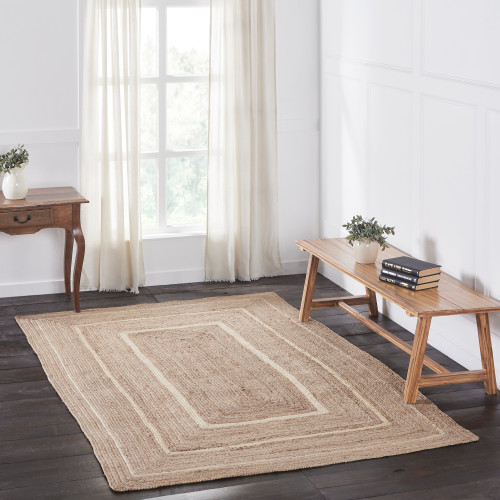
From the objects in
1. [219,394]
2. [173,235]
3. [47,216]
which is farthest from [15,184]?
[219,394]

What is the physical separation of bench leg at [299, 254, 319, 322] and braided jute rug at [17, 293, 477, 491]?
0.21ft

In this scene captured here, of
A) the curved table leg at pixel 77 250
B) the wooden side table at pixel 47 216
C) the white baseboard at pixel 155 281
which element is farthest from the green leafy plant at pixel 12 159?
the white baseboard at pixel 155 281

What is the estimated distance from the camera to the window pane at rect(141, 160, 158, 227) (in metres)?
6.24

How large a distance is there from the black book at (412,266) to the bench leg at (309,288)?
0.85 m

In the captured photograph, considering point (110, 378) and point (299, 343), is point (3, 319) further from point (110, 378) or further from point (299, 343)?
point (299, 343)

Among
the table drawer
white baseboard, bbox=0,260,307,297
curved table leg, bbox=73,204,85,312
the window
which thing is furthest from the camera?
the window

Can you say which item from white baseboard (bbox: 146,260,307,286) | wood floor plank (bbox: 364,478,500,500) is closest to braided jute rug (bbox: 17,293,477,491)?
wood floor plank (bbox: 364,478,500,500)

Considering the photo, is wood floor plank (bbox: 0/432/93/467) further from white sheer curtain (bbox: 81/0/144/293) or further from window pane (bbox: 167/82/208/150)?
window pane (bbox: 167/82/208/150)

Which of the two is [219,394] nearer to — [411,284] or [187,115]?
[411,284]

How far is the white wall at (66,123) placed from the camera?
5.75 metres

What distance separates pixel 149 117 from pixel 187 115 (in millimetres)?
261

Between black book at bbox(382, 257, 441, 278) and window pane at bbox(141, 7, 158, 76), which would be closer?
black book at bbox(382, 257, 441, 278)

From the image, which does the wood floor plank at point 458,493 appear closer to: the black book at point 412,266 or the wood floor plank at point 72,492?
the wood floor plank at point 72,492

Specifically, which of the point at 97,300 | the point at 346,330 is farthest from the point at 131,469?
the point at 97,300
